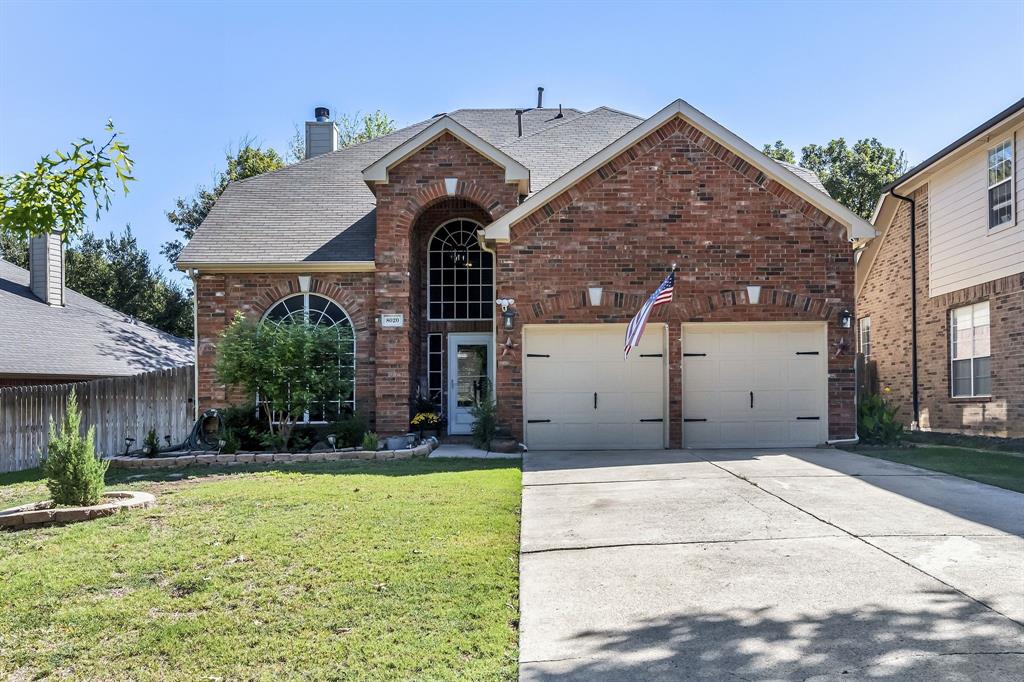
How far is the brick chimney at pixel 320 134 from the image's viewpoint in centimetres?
2080

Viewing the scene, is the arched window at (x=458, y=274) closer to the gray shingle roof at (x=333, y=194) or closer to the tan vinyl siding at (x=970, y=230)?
the gray shingle roof at (x=333, y=194)

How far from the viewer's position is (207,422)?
1416cm

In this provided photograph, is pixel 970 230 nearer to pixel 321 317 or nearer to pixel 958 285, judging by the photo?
pixel 958 285

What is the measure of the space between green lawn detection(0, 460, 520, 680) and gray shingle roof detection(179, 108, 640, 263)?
7475 millimetres

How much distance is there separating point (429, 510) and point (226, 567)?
2.21 metres

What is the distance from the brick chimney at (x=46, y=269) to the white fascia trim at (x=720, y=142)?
15.0 m

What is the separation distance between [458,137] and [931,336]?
1107cm

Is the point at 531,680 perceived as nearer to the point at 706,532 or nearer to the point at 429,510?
the point at 706,532

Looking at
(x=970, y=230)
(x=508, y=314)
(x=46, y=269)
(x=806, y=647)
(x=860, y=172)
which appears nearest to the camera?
(x=806, y=647)

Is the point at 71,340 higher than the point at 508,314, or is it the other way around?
the point at 508,314

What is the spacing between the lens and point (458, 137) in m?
14.3

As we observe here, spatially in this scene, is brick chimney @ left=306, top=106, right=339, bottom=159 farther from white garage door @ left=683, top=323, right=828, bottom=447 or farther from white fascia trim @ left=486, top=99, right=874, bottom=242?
white garage door @ left=683, top=323, right=828, bottom=447

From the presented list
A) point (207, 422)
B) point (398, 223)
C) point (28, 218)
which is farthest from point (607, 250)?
point (28, 218)

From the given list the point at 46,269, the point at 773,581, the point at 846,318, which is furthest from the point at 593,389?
the point at 46,269
